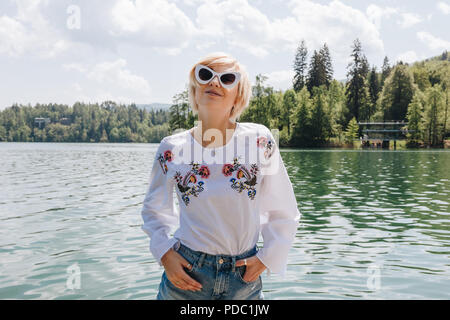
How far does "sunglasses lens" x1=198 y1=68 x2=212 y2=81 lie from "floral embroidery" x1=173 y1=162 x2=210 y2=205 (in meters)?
0.50

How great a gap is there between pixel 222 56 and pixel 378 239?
9975mm

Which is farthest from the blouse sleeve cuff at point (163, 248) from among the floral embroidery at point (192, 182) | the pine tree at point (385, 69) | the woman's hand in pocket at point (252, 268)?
the pine tree at point (385, 69)

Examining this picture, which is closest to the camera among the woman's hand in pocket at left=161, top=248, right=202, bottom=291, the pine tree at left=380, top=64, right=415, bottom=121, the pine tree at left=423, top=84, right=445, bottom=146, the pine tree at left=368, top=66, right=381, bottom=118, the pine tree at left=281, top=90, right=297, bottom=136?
the woman's hand in pocket at left=161, top=248, right=202, bottom=291

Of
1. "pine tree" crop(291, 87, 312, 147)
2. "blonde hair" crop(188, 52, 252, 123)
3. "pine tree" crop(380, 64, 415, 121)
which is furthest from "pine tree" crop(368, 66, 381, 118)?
"blonde hair" crop(188, 52, 252, 123)

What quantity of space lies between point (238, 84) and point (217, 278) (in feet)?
3.64

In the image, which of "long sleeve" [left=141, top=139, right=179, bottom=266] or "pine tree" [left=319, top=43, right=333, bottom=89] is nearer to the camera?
"long sleeve" [left=141, top=139, right=179, bottom=266]

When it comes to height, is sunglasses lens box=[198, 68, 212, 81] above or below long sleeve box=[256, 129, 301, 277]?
above

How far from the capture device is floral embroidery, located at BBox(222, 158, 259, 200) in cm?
260

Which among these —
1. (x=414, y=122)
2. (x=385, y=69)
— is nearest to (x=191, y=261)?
(x=414, y=122)

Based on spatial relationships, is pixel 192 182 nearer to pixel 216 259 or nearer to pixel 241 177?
pixel 241 177

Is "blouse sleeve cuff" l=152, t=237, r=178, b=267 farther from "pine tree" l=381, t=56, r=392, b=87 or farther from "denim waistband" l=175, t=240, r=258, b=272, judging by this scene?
"pine tree" l=381, t=56, r=392, b=87

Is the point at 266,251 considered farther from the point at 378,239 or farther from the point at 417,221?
the point at 417,221

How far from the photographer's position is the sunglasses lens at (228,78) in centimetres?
269
